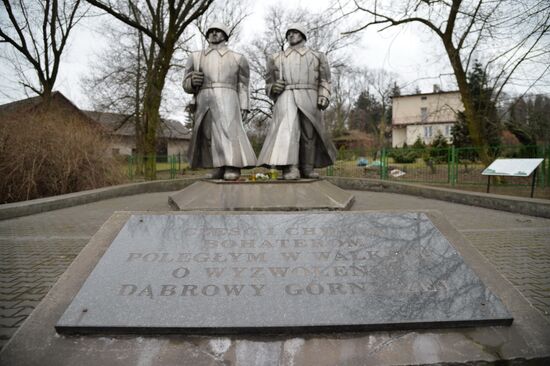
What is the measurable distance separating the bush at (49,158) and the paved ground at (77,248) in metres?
2.35

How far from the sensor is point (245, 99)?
5.82 metres

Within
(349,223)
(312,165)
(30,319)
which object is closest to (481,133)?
(312,165)

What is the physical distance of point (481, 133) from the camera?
1416 centimetres

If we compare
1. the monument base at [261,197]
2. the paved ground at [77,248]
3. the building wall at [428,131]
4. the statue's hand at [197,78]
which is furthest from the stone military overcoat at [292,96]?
the building wall at [428,131]

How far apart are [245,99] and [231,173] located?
118 cm

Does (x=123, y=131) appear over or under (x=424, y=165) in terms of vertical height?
over

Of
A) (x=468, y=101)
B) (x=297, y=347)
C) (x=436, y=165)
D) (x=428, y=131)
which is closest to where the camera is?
(x=297, y=347)

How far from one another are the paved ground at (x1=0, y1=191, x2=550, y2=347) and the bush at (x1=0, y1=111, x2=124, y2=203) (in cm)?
235

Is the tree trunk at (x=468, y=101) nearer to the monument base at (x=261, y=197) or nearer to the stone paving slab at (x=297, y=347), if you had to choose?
the monument base at (x=261, y=197)

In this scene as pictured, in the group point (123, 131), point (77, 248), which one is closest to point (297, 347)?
point (77, 248)

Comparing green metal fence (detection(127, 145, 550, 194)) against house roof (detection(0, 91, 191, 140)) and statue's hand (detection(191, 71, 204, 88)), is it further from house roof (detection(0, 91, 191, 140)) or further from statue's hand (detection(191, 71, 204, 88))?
statue's hand (detection(191, 71, 204, 88))

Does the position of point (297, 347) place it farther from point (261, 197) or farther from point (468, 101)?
point (468, 101)

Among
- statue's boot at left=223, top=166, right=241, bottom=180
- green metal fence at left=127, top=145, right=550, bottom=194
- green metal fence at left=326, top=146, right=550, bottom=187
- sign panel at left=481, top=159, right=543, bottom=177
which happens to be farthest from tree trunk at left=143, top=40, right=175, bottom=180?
sign panel at left=481, top=159, right=543, bottom=177

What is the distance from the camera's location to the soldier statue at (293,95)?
5676mm
